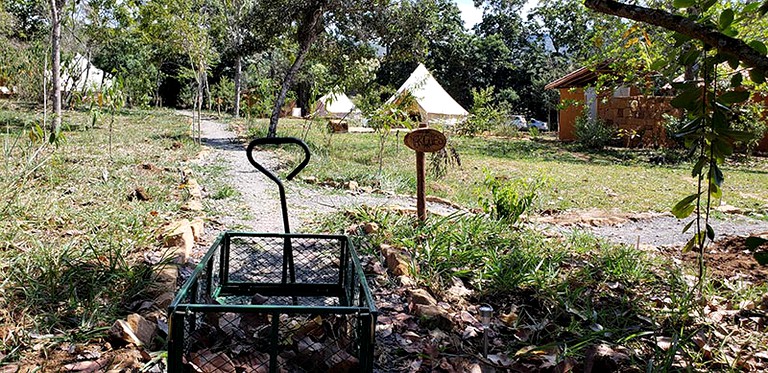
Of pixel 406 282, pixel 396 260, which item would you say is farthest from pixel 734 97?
pixel 396 260

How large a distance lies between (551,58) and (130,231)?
116ft

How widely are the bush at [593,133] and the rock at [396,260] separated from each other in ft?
41.2

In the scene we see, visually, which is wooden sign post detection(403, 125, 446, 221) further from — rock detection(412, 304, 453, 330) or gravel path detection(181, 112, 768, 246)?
rock detection(412, 304, 453, 330)

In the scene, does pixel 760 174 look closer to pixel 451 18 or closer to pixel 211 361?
pixel 211 361

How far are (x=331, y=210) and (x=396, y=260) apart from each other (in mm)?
1983

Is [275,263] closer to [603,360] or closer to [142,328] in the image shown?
[142,328]

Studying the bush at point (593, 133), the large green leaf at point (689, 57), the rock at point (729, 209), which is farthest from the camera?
the bush at point (593, 133)

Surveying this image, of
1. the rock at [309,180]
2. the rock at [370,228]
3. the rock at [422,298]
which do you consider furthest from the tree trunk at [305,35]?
the rock at [422,298]

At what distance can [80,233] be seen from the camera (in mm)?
2895

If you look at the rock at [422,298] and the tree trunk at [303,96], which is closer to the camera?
the rock at [422,298]

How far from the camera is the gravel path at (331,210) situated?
14.6 feet

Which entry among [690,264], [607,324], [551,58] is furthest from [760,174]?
[551,58]

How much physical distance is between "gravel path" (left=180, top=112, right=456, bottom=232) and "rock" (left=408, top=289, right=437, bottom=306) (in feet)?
5.34

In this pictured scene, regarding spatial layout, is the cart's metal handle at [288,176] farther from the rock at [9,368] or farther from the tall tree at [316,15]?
the tall tree at [316,15]
